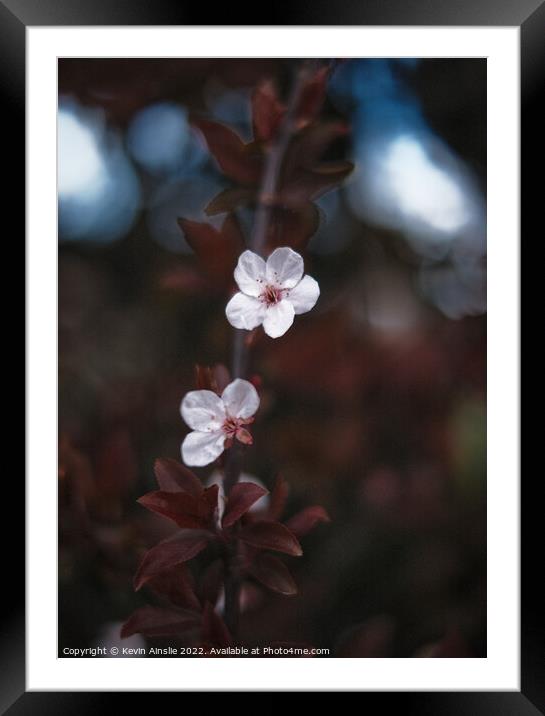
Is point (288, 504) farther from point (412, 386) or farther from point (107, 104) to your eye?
point (107, 104)

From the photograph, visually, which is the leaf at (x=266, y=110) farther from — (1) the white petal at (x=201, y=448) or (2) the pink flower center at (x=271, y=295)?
(1) the white petal at (x=201, y=448)

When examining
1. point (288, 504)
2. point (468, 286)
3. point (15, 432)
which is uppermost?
point (468, 286)

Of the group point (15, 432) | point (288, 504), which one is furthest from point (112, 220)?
point (288, 504)

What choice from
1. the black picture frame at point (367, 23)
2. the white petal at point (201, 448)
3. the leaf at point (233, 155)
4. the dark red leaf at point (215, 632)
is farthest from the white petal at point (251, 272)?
the dark red leaf at point (215, 632)

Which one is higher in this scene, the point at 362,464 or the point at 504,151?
the point at 504,151

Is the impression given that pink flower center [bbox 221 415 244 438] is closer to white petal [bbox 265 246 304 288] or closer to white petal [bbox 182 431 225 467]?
white petal [bbox 182 431 225 467]

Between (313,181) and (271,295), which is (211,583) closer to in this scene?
(271,295)
